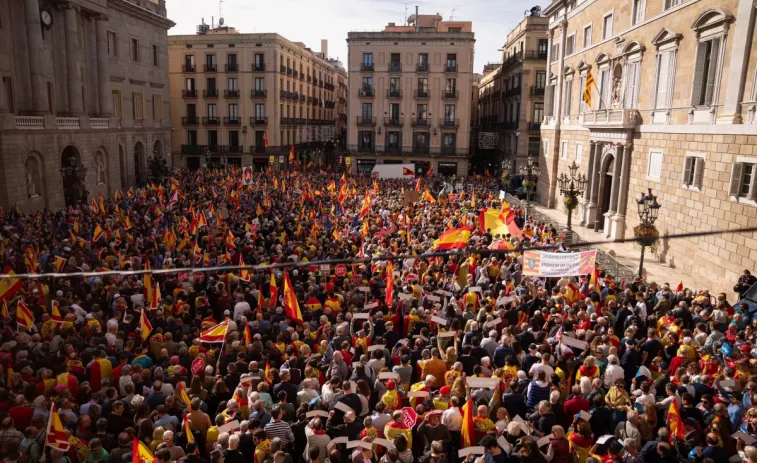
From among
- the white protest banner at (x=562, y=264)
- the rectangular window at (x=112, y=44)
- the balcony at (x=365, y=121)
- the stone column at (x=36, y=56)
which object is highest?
the rectangular window at (x=112, y=44)

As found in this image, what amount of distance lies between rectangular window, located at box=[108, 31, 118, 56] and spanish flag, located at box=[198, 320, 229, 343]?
104 ft

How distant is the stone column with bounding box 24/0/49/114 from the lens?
→ 88.5ft

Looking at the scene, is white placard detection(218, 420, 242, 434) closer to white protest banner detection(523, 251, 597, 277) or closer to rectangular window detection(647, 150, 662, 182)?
white protest banner detection(523, 251, 597, 277)

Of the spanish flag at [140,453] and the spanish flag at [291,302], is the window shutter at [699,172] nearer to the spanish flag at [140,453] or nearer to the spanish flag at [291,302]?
the spanish flag at [291,302]

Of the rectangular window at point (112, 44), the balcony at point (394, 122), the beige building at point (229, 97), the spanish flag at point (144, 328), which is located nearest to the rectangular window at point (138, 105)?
the rectangular window at point (112, 44)

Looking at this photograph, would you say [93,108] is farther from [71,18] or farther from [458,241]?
[458,241]

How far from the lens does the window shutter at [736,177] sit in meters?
16.2

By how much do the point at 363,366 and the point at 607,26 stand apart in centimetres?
2484

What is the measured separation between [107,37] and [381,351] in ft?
110

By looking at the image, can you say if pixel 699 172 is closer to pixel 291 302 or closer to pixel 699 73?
pixel 699 73

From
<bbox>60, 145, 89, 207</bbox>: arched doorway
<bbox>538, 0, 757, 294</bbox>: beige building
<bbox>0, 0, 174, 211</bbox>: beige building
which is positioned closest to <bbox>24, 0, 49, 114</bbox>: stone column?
<bbox>0, 0, 174, 211</bbox>: beige building

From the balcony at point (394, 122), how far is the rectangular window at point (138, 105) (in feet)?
72.6

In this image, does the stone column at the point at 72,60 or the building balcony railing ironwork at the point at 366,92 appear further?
the building balcony railing ironwork at the point at 366,92

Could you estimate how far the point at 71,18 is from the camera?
98.1 feet
